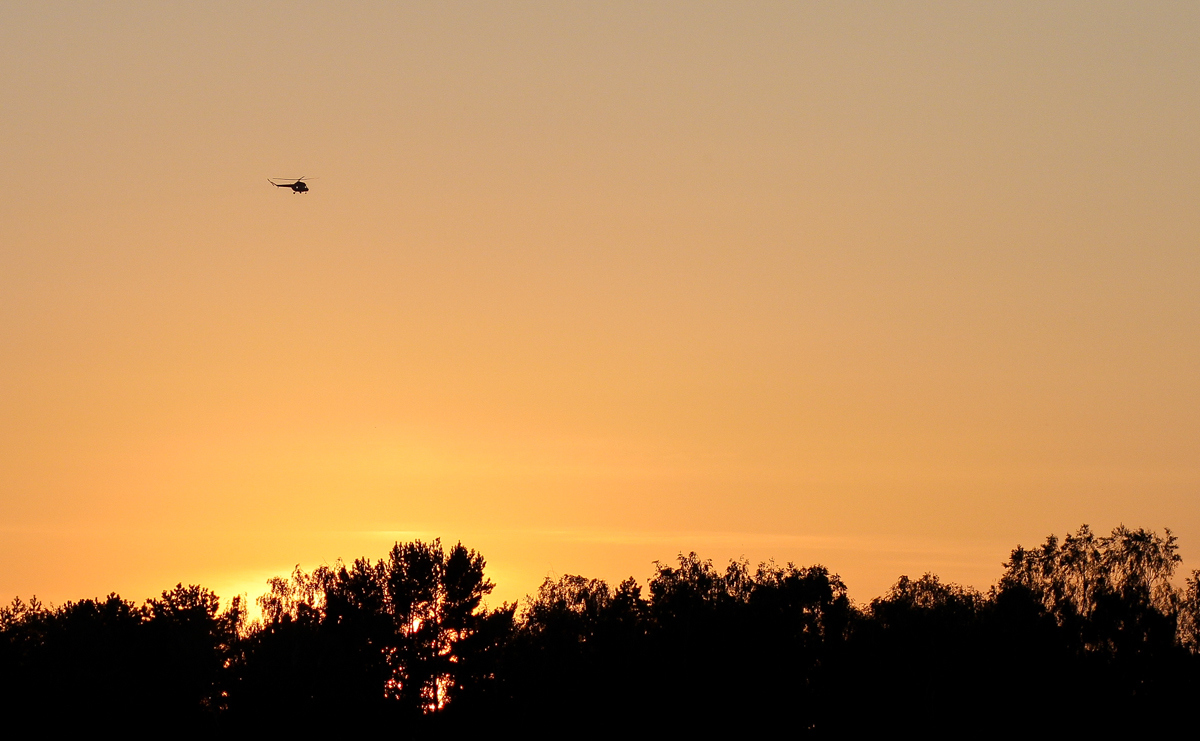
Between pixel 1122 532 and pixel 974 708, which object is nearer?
pixel 974 708

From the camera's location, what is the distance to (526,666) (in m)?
82.7

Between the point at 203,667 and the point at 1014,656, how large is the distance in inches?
1838

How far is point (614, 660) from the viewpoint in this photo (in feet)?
282

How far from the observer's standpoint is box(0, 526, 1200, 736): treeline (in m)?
76.8

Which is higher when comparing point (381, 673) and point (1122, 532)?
point (1122, 532)

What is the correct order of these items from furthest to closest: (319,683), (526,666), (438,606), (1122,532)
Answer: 1. (1122,532)
2. (438,606)
3. (526,666)
4. (319,683)

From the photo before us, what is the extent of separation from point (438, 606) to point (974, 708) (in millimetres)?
32764

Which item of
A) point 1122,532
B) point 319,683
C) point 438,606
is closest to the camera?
point 319,683

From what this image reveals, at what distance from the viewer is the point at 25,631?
87000 millimetres

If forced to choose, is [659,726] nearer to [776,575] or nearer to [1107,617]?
[776,575]

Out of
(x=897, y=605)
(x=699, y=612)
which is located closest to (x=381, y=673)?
(x=699, y=612)

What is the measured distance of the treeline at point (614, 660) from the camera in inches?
3024

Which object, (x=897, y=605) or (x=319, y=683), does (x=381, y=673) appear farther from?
(x=897, y=605)

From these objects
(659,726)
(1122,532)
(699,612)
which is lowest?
(659,726)
